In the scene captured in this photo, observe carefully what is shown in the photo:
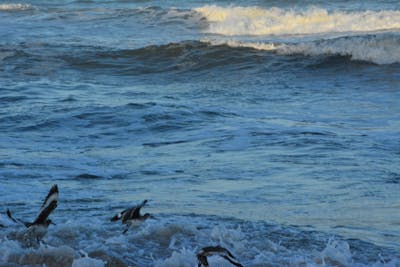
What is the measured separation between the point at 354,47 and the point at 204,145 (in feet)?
26.8

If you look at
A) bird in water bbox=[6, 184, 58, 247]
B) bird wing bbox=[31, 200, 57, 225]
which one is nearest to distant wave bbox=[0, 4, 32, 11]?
bird in water bbox=[6, 184, 58, 247]

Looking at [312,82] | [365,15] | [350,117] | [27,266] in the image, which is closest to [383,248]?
[27,266]

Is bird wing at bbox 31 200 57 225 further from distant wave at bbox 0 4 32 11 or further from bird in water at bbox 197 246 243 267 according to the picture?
distant wave at bbox 0 4 32 11

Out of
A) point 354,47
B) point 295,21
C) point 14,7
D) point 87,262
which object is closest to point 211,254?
point 87,262

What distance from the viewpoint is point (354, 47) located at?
16.0m

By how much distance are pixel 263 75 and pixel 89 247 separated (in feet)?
32.9

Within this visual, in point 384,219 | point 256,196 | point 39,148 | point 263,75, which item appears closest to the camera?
point 384,219

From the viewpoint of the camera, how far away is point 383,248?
16.1ft

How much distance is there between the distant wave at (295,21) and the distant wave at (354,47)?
11.8 ft

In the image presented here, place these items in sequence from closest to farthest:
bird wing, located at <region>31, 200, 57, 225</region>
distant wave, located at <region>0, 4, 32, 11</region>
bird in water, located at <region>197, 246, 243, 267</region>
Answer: bird in water, located at <region>197, 246, 243, 267</region>
bird wing, located at <region>31, 200, 57, 225</region>
distant wave, located at <region>0, 4, 32, 11</region>

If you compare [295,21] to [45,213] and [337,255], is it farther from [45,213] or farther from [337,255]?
[45,213]

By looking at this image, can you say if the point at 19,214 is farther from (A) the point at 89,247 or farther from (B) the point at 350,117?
(B) the point at 350,117

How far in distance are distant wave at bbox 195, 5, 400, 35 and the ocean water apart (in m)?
0.32

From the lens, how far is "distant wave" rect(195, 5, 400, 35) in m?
20.9
